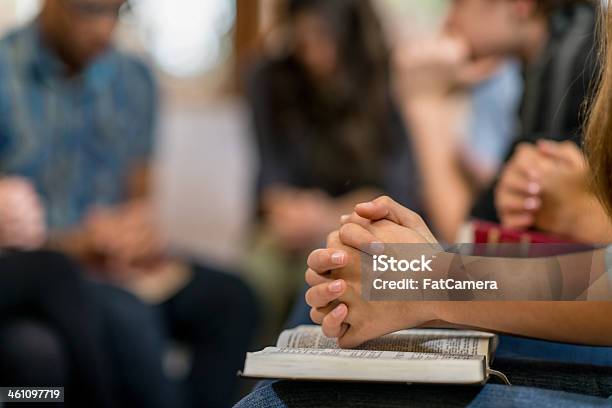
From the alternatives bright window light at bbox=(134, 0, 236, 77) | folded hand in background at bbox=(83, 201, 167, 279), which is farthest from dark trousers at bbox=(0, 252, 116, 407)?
bright window light at bbox=(134, 0, 236, 77)

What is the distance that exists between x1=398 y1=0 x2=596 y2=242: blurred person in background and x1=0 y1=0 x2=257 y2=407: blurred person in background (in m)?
0.55

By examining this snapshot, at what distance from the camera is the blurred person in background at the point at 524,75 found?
1.06 m

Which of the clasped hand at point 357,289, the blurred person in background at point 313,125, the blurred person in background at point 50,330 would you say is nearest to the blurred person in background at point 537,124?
the clasped hand at point 357,289

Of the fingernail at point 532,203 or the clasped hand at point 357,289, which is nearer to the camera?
the clasped hand at point 357,289

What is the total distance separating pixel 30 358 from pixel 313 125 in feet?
3.30

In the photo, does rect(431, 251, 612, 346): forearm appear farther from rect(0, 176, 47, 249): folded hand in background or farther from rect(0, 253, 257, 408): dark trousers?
rect(0, 176, 47, 249): folded hand in background

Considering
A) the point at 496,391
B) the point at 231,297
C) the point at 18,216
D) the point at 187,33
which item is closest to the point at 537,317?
the point at 496,391

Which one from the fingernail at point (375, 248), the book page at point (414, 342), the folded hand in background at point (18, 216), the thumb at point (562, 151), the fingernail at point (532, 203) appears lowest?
the folded hand in background at point (18, 216)

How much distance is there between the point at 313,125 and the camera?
86.8 inches

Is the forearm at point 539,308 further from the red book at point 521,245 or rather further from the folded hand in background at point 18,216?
the folded hand in background at point 18,216

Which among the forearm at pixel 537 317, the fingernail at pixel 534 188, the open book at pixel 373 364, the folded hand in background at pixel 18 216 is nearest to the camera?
the open book at pixel 373 364

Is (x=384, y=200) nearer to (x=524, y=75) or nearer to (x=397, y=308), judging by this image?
(x=397, y=308)

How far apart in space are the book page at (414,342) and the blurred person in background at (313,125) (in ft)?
3.99

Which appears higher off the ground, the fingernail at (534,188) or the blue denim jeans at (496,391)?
the fingernail at (534,188)
